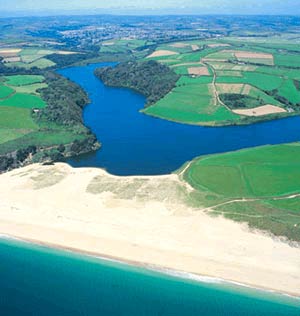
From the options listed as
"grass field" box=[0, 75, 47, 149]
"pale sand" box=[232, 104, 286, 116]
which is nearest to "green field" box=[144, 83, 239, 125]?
"pale sand" box=[232, 104, 286, 116]

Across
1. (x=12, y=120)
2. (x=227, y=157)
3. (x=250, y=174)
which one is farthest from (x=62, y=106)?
(x=250, y=174)

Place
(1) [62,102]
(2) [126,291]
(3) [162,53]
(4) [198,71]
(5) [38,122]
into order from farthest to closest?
(3) [162,53], (4) [198,71], (1) [62,102], (5) [38,122], (2) [126,291]

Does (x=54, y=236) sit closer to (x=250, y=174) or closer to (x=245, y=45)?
(x=250, y=174)

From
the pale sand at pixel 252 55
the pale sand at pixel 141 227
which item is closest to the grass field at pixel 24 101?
the pale sand at pixel 141 227

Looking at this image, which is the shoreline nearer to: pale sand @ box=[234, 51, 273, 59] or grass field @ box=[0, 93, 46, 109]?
grass field @ box=[0, 93, 46, 109]

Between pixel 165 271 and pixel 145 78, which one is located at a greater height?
pixel 165 271

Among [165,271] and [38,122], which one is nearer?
[165,271]

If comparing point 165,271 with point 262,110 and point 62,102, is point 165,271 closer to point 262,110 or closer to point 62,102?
point 262,110

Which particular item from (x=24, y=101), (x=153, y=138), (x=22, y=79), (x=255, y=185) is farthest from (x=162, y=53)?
(x=255, y=185)
